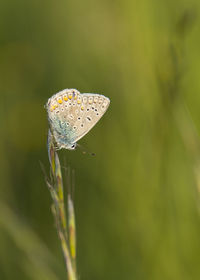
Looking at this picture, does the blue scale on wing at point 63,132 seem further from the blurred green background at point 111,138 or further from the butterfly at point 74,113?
the blurred green background at point 111,138

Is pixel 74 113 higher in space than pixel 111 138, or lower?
higher

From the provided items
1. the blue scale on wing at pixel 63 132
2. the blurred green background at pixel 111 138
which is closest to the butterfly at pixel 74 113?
the blue scale on wing at pixel 63 132

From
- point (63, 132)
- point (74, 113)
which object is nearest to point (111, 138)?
point (74, 113)

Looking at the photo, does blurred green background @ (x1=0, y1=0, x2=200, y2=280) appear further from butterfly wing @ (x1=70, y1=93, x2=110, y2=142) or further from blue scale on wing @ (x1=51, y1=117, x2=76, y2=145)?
blue scale on wing @ (x1=51, y1=117, x2=76, y2=145)

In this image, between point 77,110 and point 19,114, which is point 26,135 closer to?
point 19,114

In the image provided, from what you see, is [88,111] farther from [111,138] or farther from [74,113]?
[111,138]

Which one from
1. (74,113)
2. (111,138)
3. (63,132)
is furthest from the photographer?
(111,138)
